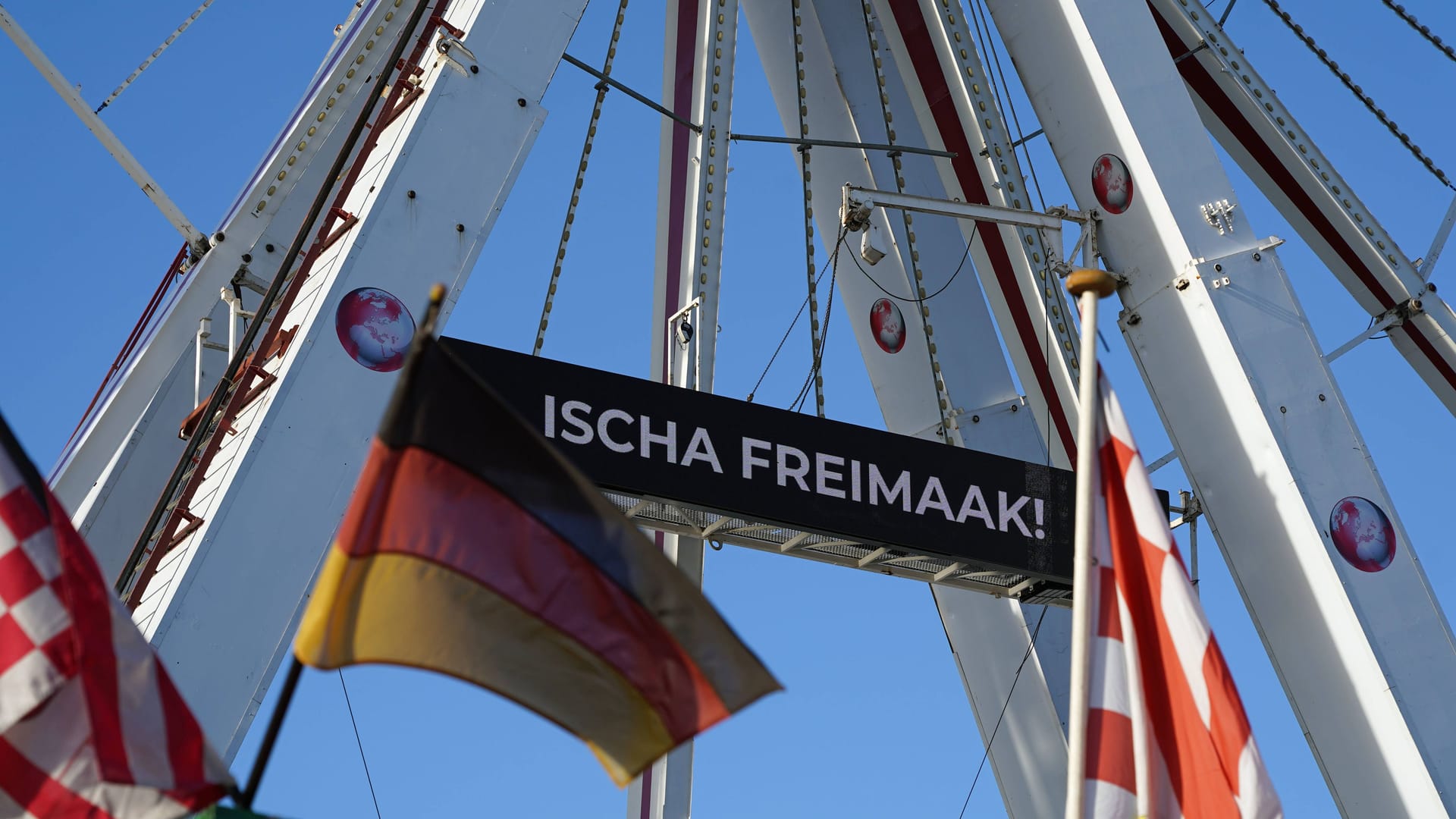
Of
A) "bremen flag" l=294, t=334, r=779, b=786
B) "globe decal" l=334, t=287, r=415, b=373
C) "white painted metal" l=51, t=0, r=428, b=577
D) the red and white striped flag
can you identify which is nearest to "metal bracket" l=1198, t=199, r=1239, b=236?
"globe decal" l=334, t=287, r=415, b=373

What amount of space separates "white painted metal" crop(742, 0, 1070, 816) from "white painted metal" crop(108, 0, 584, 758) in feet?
16.6

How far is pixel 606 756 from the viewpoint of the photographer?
18.0 feet

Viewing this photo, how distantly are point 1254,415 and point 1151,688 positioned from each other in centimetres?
464

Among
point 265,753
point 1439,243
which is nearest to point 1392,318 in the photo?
point 1439,243

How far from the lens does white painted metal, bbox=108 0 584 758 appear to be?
317 inches

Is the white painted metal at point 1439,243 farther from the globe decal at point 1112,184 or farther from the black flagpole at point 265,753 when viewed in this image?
the black flagpole at point 265,753

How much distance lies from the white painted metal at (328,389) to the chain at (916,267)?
4.07 metres

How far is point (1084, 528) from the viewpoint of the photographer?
696 centimetres

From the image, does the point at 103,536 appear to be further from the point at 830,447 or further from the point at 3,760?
the point at 3,760

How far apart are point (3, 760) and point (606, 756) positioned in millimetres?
1799

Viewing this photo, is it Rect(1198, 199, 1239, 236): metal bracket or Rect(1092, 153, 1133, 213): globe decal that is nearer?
Rect(1198, 199, 1239, 236): metal bracket

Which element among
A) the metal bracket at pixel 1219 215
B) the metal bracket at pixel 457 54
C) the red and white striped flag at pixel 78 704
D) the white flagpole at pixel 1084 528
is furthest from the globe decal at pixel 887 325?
the red and white striped flag at pixel 78 704

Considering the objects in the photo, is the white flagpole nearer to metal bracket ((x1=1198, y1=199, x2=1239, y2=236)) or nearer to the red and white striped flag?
the red and white striped flag

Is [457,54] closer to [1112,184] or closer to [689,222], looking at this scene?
[689,222]
